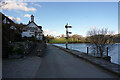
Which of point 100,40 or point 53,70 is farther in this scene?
point 100,40

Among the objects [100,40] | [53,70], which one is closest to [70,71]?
[53,70]

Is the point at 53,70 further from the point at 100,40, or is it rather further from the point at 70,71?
the point at 100,40

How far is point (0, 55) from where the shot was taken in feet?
41.2

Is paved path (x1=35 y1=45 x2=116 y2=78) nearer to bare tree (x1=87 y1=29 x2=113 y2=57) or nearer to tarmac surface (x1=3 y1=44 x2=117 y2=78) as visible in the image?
tarmac surface (x1=3 y1=44 x2=117 y2=78)

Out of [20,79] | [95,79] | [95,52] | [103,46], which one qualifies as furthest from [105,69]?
[95,52]

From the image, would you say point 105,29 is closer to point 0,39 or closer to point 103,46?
point 103,46

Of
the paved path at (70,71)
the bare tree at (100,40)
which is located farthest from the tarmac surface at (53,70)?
the bare tree at (100,40)

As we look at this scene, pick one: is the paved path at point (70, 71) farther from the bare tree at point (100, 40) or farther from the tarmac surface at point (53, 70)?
the bare tree at point (100, 40)

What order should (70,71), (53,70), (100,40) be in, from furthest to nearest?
1. (100,40)
2. (53,70)
3. (70,71)

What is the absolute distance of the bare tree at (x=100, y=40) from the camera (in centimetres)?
1556

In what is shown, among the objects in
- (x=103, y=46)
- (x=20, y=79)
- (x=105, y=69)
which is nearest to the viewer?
(x=20, y=79)

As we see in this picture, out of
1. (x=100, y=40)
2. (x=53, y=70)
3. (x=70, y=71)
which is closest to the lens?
(x=70, y=71)

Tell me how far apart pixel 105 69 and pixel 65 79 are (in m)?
3.13

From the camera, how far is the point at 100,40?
15578mm
